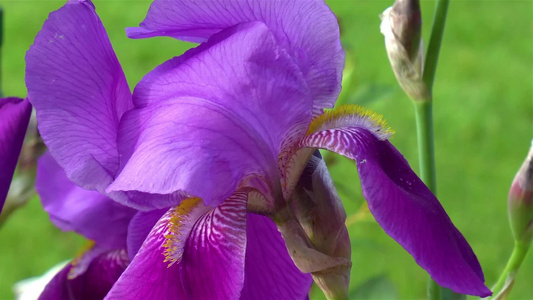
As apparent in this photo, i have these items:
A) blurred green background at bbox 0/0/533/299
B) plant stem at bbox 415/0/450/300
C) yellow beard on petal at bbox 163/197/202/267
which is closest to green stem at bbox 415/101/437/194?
plant stem at bbox 415/0/450/300

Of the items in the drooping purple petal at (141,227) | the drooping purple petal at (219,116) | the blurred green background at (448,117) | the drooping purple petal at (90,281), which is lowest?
the blurred green background at (448,117)

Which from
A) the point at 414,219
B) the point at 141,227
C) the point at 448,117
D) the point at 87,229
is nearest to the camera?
the point at 414,219

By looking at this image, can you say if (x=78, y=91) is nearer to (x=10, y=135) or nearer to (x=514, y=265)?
(x=10, y=135)

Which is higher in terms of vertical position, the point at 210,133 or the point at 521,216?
the point at 210,133

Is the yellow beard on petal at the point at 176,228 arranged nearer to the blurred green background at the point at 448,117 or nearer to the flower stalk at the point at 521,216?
the flower stalk at the point at 521,216

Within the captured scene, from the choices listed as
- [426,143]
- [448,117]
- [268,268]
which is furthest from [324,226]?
[448,117]

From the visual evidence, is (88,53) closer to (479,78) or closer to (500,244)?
(500,244)

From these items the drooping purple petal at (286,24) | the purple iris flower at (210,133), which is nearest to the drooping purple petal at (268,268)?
the purple iris flower at (210,133)

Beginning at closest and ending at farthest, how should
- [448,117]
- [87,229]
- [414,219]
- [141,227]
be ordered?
1. [414,219]
2. [141,227]
3. [87,229]
4. [448,117]
